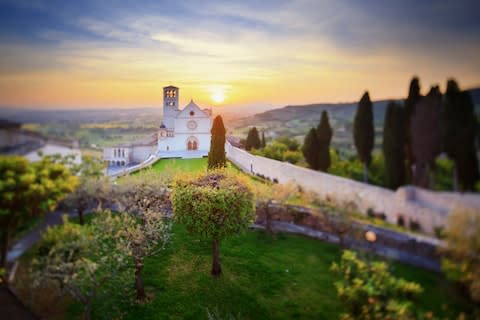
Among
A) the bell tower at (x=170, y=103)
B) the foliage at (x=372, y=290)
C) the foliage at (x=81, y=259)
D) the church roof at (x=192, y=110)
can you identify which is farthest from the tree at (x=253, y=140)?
the foliage at (x=81, y=259)

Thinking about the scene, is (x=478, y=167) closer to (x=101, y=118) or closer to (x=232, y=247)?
(x=232, y=247)

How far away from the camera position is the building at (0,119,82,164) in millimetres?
2838

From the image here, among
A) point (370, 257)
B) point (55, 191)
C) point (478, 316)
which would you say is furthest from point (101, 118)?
point (478, 316)

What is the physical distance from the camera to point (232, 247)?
4.11 metres

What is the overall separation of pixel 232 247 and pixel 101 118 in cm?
224

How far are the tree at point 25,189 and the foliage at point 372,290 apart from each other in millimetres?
2667

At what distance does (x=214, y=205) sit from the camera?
3.74m

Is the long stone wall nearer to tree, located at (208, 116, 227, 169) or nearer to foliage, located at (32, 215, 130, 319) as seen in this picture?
tree, located at (208, 116, 227, 169)

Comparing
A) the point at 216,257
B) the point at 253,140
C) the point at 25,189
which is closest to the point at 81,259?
the point at 25,189

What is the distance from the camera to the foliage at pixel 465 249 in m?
2.05

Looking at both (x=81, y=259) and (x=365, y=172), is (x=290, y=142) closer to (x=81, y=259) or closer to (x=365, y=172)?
(x=365, y=172)

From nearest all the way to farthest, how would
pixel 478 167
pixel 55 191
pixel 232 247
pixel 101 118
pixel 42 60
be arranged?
pixel 478 167 → pixel 55 191 → pixel 42 60 → pixel 101 118 → pixel 232 247

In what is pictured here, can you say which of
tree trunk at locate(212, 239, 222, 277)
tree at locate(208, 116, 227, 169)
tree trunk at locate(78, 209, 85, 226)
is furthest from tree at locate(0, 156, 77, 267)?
tree trunk at locate(212, 239, 222, 277)

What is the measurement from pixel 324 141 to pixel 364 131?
63 cm
